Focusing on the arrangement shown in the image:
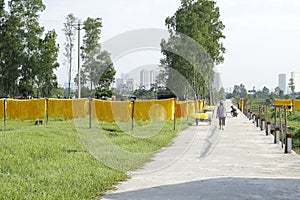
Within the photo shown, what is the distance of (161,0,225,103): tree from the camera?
3725cm

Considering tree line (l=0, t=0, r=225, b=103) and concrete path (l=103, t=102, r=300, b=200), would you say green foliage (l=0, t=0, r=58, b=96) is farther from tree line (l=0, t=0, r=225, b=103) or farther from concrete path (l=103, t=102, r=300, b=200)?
concrete path (l=103, t=102, r=300, b=200)

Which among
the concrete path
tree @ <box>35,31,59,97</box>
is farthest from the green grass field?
tree @ <box>35,31,59,97</box>

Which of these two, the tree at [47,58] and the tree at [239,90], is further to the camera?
the tree at [239,90]

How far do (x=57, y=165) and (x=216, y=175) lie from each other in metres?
3.31

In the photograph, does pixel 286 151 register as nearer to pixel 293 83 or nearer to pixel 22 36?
pixel 22 36

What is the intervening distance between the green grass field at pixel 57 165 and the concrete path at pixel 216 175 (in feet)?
1.44

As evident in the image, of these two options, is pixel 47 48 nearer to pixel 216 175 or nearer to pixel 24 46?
pixel 24 46

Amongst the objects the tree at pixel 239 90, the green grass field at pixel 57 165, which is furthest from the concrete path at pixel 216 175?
the tree at pixel 239 90

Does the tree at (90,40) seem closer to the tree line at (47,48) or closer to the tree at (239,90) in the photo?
the tree line at (47,48)

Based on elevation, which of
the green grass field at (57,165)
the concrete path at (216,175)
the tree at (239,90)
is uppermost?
the tree at (239,90)

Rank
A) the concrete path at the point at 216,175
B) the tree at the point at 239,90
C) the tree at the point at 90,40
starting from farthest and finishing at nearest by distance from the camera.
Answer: the tree at the point at 239,90 → the tree at the point at 90,40 → the concrete path at the point at 216,175

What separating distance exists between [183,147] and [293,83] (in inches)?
3384

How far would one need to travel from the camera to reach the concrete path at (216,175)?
24.3 feet

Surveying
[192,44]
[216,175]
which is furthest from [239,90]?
[216,175]
